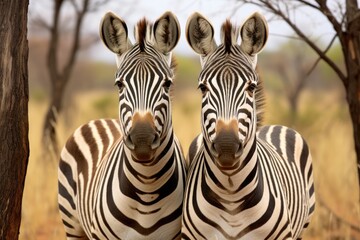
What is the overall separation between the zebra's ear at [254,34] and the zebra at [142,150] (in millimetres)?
494

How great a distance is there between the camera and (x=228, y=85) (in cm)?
387

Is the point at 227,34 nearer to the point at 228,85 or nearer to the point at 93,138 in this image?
the point at 228,85

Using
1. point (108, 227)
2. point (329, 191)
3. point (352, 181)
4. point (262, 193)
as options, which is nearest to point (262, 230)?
point (262, 193)

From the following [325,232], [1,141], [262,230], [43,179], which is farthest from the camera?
[43,179]

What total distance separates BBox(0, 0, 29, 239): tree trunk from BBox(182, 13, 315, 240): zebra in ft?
3.38

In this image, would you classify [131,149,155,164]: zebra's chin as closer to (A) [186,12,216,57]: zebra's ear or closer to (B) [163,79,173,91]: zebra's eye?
(B) [163,79,173,91]: zebra's eye

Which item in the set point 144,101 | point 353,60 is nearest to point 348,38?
point 353,60

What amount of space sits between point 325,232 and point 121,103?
4002mm

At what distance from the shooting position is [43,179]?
8.20 meters

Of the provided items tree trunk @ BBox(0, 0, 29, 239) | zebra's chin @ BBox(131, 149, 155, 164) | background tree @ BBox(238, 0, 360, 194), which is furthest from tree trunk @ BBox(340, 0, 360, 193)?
tree trunk @ BBox(0, 0, 29, 239)

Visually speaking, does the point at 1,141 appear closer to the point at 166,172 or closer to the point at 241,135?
the point at 166,172

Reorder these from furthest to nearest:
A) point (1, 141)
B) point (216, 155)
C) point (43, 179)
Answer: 1. point (43, 179)
2. point (1, 141)
3. point (216, 155)

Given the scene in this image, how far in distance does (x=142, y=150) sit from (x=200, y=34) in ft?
2.59

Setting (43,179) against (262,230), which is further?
(43,179)
